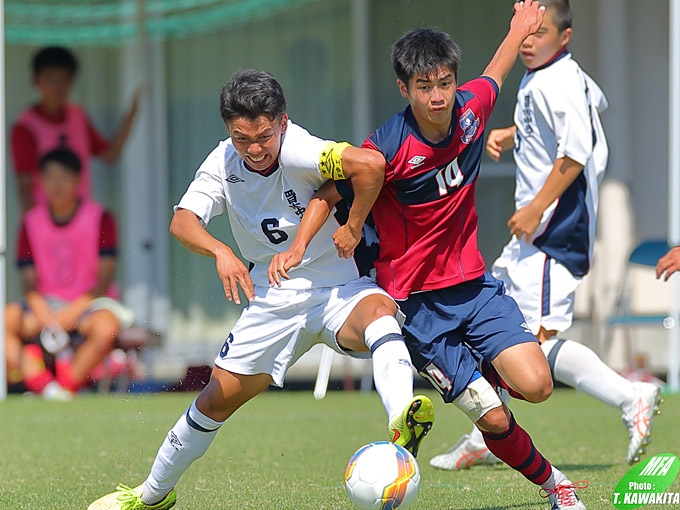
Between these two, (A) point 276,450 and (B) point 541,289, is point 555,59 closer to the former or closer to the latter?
(B) point 541,289

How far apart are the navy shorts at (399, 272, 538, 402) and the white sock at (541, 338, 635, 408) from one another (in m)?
1.26

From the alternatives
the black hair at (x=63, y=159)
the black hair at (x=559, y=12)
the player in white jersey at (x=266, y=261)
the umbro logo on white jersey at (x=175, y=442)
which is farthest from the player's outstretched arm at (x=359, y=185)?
the black hair at (x=63, y=159)

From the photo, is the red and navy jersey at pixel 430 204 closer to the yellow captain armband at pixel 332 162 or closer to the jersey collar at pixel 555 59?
the yellow captain armband at pixel 332 162

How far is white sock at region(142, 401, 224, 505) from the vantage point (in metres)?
4.41

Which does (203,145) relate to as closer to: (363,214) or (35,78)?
(35,78)

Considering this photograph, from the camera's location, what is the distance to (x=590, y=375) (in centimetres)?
565

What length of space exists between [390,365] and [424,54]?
110 cm

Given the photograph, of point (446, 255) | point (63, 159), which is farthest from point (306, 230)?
point (63, 159)

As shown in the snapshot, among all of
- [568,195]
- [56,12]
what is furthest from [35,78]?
[568,195]

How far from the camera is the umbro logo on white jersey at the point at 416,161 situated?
432cm

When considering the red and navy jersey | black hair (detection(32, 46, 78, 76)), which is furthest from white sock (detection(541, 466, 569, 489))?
black hair (detection(32, 46, 78, 76))

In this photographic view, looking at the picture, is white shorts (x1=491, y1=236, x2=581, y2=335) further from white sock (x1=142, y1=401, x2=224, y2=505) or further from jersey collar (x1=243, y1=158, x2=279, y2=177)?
white sock (x1=142, y1=401, x2=224, y2=505)

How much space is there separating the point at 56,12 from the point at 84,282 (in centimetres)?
290

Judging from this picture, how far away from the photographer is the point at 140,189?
455 inches
